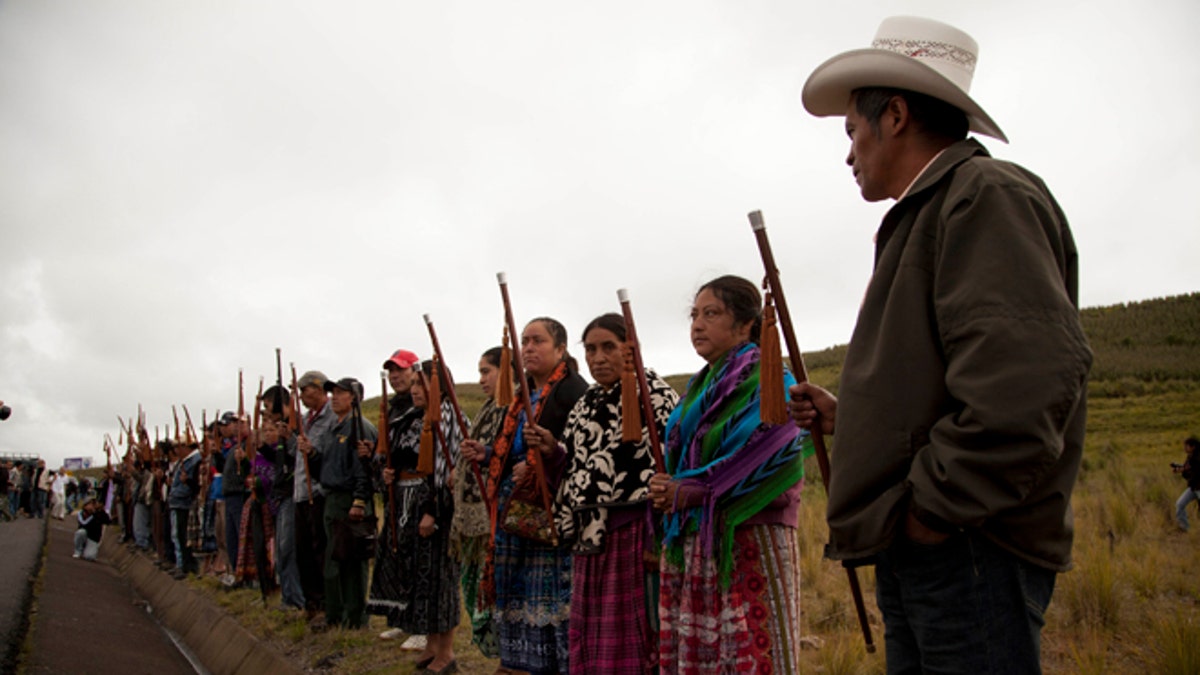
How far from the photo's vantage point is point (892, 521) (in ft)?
5.85

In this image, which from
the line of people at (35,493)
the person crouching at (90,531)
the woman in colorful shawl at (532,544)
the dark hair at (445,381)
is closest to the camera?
the woman in colorful shawl at (532,544)

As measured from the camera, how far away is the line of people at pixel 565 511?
3.48 metres

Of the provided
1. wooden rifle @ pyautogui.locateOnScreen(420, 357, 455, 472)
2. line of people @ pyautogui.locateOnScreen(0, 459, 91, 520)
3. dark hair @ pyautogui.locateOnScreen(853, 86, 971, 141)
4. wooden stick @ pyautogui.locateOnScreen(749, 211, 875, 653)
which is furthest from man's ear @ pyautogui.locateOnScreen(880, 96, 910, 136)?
line of people @ pyautogui.locateOnScreen(0, 459, 91, 520)

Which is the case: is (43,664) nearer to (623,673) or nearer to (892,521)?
(623,673)

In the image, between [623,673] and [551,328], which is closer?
[623,673]

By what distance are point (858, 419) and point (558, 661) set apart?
132 inches

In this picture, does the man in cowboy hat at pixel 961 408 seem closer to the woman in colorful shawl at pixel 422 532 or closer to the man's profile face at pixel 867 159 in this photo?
the man's profile face at pixel 867 159

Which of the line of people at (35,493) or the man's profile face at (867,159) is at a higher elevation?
the man's profile face at (867,159)

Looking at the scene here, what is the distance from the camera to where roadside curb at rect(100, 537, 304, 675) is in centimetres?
695

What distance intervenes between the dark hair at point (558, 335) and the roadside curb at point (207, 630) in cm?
314

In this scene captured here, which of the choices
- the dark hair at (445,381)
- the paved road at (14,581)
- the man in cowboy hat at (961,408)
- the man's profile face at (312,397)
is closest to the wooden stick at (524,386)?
the dark hair at (445,381)

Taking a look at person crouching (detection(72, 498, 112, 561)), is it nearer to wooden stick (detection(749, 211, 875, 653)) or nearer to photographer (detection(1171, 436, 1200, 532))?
wooden stick (detection(749, 211, 875, 653))

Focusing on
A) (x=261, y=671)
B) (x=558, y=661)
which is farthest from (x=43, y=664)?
(x=558, y=661)

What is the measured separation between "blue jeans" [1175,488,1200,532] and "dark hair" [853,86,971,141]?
450 inches
